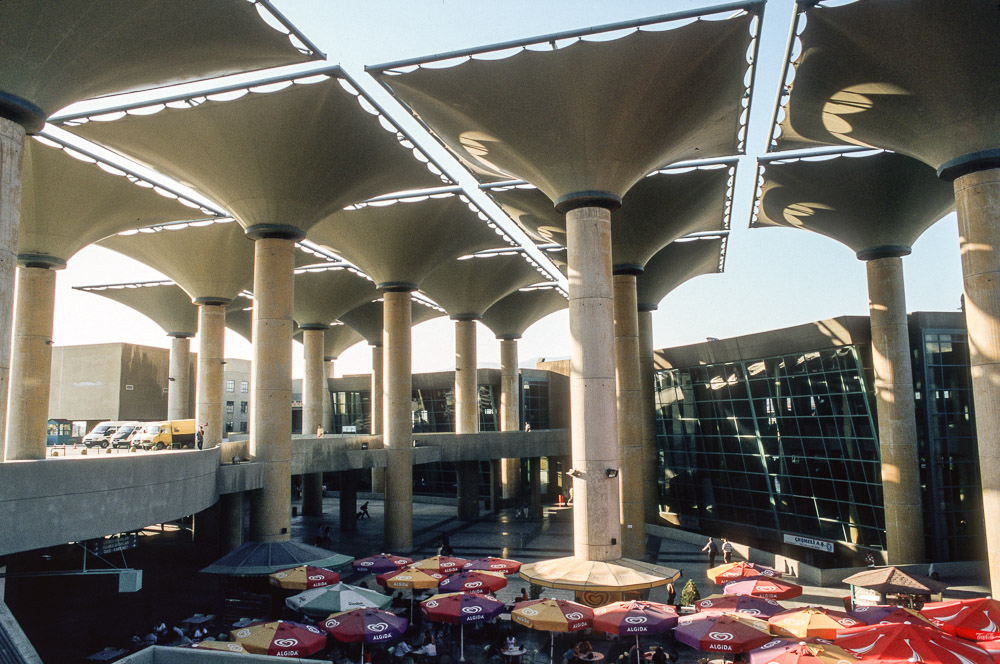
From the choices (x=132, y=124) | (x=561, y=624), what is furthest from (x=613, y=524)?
(x=132, y=124)

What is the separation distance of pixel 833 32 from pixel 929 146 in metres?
4.22

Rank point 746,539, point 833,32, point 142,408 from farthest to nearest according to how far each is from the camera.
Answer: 1. point 142,408
2. point 746,539
3. point 833,32

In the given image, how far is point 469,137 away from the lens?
68.2ft

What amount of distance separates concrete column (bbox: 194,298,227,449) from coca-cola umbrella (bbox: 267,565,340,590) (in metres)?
14.6

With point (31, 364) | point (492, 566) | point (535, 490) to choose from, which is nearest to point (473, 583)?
point (492, 566)

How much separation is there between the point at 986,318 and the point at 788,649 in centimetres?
979

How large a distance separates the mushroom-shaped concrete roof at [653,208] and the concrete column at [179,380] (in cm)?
2285

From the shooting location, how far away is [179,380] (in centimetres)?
4109

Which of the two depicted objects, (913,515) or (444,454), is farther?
(444,454)

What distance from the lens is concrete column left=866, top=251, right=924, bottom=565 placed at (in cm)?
2530

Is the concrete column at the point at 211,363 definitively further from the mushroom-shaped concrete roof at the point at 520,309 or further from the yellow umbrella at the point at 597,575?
the mushroom-shaped concrete roof at the point at 520,309

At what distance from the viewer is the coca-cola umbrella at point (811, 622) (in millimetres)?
14203

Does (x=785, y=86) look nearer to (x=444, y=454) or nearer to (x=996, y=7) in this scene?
(x=996, y=7)

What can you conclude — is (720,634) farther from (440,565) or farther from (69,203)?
(69,203)
